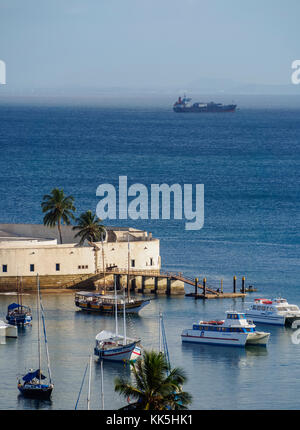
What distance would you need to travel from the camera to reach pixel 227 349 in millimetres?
75688

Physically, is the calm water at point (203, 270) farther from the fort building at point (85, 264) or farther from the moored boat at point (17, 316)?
the fort building at point (85, 264)

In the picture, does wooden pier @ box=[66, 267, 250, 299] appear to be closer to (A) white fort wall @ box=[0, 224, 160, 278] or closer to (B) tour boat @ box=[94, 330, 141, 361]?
(A) white fort wall @ box=[0, 224, 160, 278]

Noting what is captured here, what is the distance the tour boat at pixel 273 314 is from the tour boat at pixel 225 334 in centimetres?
601

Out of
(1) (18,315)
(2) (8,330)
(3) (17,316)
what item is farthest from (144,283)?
(2) (8,330)

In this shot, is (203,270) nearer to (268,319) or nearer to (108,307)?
(108,307)

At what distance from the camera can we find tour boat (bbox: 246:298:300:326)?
82.6m

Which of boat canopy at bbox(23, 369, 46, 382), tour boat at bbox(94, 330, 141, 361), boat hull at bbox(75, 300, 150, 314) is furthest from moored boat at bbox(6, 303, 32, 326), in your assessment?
Answer: boat canopy at bbox(23, 369, 46, 382)

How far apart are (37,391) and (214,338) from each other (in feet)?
54.0

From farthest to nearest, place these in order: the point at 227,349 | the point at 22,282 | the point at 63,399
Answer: the point at 22,282
the point at 227,349
the point at 63,399

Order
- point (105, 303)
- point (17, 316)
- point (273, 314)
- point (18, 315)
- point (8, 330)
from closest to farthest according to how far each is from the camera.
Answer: point (8, 330) → point (17, 316) → point (18, 315) → point (273, 314) → point (105, 303)

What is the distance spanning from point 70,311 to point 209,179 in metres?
92.9

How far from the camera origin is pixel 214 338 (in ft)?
251
